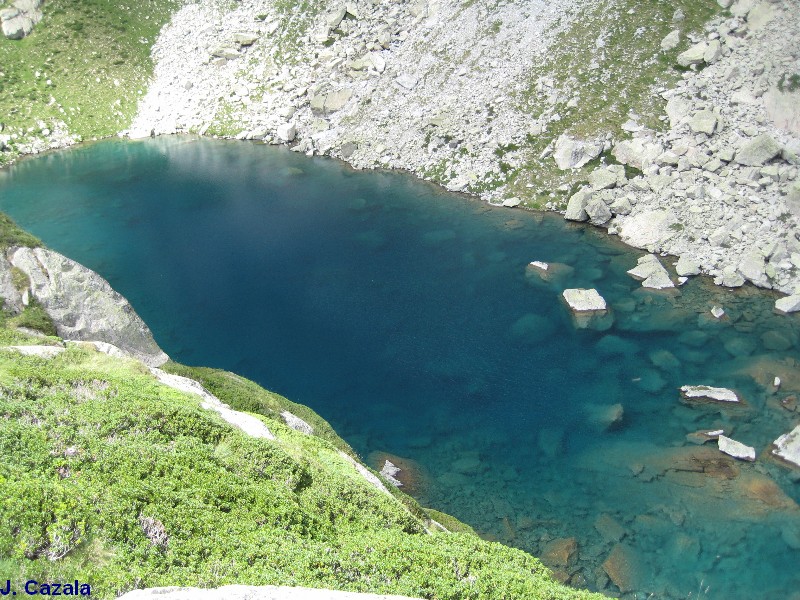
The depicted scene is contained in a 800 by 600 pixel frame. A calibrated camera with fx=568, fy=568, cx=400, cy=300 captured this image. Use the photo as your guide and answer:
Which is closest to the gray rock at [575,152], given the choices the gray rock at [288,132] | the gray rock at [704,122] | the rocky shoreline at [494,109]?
the rocky shoreline at [494,109]

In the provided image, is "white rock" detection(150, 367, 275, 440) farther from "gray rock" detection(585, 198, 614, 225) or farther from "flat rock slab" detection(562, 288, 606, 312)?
"gray rock" detection(585, 198, 614, 225)

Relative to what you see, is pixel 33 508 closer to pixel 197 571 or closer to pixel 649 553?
pixel 197 571

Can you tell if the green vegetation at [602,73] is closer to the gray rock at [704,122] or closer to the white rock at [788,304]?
the gray rock at [704,122]

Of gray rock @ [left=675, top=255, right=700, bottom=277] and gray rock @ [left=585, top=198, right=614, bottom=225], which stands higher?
gray rock @ [left=585, top=198, right=614, bottom=225]

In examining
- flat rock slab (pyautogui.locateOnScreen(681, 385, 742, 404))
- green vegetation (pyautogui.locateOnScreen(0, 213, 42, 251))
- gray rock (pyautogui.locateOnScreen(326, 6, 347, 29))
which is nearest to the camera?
green vegetation (pyautogui.locateOnScreen(0, 213, 42, 251))

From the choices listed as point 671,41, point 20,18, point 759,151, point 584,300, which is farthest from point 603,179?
point 20,18

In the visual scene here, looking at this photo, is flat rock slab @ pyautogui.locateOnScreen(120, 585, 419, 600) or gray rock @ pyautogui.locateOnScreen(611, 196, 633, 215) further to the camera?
gray rock @ pyautogui.locateOnScreen(611, 196, 633, 215)

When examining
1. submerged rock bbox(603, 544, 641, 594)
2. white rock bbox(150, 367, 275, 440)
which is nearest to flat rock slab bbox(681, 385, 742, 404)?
submerged rock bbox(603, 544, 641, 594)
